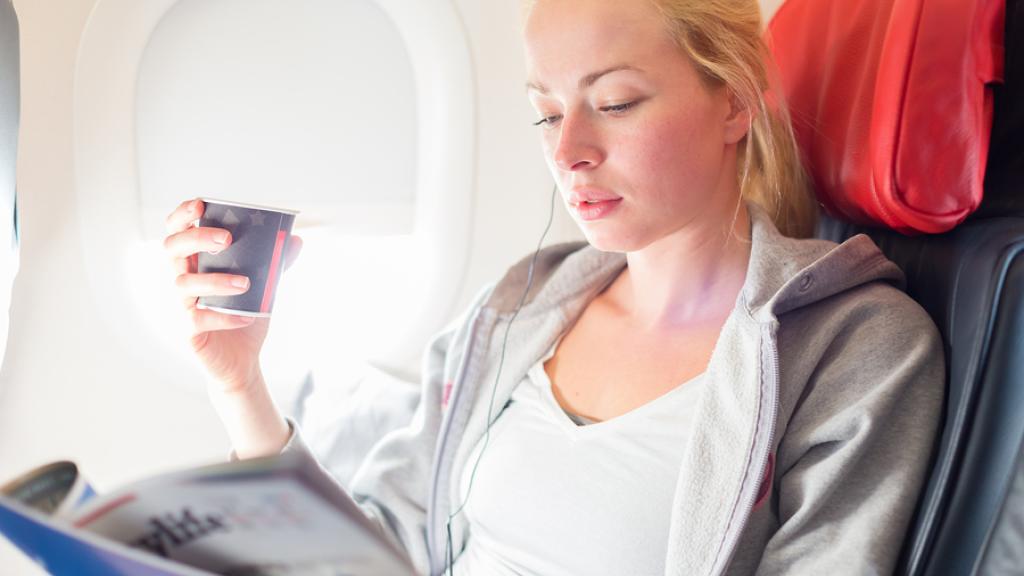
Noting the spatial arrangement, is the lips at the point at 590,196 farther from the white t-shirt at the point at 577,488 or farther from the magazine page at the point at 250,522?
the magazine page at the point at 250,522

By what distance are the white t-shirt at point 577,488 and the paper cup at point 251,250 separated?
40cm

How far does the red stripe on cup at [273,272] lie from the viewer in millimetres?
1068

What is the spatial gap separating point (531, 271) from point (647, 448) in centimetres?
44

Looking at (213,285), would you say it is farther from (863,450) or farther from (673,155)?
(863,450)

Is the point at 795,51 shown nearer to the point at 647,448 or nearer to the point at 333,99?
the point at 647,448

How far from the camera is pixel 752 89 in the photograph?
1.19 m

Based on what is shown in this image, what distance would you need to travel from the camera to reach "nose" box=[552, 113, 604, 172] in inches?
45.3

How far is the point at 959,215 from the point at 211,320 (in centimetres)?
92

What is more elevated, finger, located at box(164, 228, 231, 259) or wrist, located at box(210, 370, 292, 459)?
finger, located at box(164, 228, 231, 259)

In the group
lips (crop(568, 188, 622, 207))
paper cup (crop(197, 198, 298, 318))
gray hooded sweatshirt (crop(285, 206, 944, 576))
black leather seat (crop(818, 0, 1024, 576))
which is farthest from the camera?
lips (crop(568, 188, 622, 207))

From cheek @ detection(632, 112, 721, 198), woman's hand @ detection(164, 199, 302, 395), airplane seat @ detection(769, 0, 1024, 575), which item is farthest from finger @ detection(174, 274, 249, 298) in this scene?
airplane seat @ detection(769, 0, 1024, 575)

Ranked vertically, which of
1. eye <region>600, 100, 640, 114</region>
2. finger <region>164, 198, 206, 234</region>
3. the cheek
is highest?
eye <region>600, 100, 640, 114</region>

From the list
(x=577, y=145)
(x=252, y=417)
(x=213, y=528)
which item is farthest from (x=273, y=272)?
(x=213, y=528)

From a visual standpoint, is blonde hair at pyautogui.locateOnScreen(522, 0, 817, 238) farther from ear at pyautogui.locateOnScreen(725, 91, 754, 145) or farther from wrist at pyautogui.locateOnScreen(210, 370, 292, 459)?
wrist at pyautogui.locateOnScreen(210, 370, 292, 459)
